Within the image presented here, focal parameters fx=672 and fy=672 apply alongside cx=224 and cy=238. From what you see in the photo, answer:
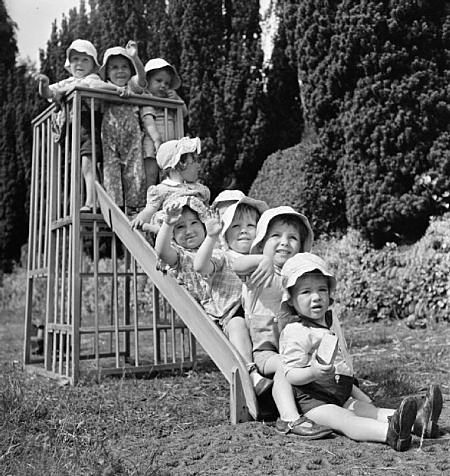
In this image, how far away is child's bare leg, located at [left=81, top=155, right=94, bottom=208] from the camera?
514 centimetres

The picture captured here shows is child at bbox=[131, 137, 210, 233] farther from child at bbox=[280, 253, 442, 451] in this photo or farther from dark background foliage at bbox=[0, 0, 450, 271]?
dark background foliage at bbox=[0, 0, 450, 271]

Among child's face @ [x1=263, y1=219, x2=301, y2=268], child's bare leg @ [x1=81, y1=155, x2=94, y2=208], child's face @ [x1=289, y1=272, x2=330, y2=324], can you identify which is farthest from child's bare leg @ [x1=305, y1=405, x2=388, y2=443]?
child's bare leg @ [x1=81, y1=155, x2=94, y2=208]

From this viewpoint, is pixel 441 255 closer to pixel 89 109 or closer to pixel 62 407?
pixel 89 109

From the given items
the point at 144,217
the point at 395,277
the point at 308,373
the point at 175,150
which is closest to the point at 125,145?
the point at 175,150

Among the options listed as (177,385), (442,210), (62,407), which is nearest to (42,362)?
(177,385)

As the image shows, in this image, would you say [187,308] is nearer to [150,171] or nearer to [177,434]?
[177,434]

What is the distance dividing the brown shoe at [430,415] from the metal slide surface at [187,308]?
0.78 meters

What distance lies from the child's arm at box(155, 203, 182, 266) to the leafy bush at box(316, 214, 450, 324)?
3.92m

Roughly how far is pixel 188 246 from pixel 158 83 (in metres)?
1.92

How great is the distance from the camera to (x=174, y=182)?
471 centimetres

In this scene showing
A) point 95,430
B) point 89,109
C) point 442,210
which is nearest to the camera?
point 95,430

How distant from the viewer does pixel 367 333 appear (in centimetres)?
701

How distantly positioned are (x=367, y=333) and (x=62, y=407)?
13.2ft

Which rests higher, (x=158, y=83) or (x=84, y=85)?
(x=158, y=83)
